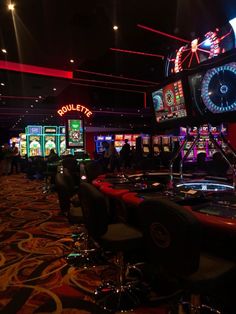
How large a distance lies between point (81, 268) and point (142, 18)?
383cm

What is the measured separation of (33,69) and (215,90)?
5.61 meters

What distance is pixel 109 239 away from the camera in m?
1.83

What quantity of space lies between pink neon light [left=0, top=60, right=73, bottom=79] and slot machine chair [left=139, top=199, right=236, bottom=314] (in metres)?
5.96

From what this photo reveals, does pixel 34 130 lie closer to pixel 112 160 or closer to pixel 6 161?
pixel 6 161

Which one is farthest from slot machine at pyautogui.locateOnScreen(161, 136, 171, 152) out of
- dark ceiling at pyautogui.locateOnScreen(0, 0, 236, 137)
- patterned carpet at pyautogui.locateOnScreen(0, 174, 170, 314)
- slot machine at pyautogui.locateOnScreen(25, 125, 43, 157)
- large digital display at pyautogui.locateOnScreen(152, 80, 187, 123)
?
large digital display at pyautogui.locateOnScreen(152, 80, 187, 123)

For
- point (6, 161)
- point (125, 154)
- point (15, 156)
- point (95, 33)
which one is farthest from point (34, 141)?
point (95, 33)

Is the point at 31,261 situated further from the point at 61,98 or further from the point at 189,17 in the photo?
the point at 61,98

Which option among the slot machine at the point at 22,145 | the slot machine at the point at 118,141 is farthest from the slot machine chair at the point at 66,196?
the slot machine at the point at 22,145

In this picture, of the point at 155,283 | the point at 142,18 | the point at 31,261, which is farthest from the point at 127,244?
the point at 142,18

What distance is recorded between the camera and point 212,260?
1.49 metres

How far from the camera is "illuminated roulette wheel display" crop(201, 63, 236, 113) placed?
6.31 ft

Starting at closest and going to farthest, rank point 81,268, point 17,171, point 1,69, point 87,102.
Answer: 1. point 81,268
2. point 1,69
3. point 87,102
4. point 17,171

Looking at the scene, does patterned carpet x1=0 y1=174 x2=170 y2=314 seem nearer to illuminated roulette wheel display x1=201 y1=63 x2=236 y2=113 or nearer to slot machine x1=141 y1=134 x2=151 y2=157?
illuminated roulette wheel display x1=201 y1=63 x2=236 y2=113

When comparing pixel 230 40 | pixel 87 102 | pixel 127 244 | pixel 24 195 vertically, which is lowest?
pixel 24 195
